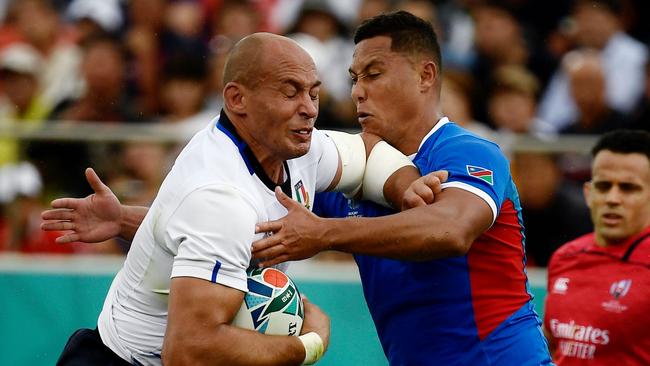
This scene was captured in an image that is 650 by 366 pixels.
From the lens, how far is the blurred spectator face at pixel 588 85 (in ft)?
32.4

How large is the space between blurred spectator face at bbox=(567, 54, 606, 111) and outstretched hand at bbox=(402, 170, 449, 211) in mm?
4772

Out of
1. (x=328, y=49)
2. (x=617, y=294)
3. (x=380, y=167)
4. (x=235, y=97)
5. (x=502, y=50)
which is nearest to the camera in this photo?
(x=235, y=97)

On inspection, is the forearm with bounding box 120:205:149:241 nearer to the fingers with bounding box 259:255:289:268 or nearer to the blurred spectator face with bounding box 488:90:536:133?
the fingers with bounding box 259:255:289:268

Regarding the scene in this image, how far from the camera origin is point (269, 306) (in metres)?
5.18

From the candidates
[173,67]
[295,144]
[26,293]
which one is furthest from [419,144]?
[173,67]

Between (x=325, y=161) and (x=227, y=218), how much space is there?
103 cm

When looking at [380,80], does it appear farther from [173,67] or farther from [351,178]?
[173,67]

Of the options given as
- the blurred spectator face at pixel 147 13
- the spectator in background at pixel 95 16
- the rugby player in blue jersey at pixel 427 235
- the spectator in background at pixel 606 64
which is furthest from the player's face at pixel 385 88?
the blurred spectator face at pixel 147 13

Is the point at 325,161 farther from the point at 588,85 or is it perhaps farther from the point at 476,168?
the point at 588,85

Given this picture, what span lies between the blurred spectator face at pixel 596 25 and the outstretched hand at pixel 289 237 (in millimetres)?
6169

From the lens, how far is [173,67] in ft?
35.1

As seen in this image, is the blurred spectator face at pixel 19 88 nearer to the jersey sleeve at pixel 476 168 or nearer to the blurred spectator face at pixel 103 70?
the blurred spectator face at pixel 103 70

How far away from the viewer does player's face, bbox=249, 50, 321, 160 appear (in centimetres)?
533

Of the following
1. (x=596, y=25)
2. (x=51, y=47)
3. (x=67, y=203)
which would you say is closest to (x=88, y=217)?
(x=67, y=203)
